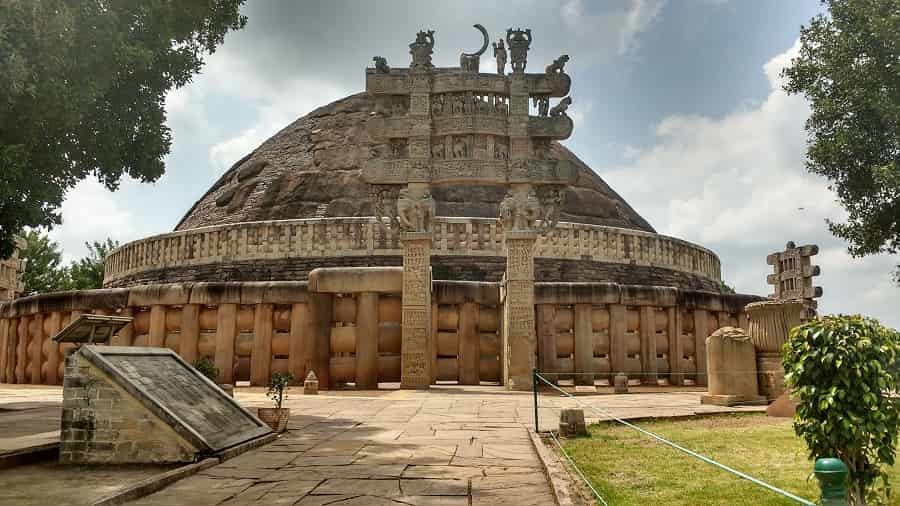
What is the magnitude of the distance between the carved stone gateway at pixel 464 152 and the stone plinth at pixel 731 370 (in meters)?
3.54

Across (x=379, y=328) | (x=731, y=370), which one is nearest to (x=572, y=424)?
(x=731, y=370)

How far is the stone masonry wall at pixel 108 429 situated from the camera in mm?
5445

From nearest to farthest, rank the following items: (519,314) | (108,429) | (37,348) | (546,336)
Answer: (108,429) < (519,314) < (546,336) < (37,348)

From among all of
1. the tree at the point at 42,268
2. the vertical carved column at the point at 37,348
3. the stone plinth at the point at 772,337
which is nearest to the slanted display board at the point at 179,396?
the stone plinth at the point at 772,337

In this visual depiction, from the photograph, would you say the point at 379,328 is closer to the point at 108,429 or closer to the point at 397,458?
the point at 397,458

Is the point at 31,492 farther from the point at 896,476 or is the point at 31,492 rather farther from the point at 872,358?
the point at 896,476

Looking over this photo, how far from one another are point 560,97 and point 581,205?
12867 millimetres

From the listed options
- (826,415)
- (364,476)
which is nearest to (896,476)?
(826,415)

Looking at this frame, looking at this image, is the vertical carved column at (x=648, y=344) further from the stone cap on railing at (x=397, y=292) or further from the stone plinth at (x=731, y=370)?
the stone plinth at (x=731, y=370)

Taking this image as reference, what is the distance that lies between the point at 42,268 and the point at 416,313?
87.2 ft

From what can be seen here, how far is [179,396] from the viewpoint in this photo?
20.0ft

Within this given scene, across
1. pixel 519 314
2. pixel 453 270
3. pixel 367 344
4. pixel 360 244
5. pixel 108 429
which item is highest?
pixel 360 244

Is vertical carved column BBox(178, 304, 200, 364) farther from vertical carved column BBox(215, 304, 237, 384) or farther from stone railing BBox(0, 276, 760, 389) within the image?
vertical carved column BBox(215, 304, 237, 384)

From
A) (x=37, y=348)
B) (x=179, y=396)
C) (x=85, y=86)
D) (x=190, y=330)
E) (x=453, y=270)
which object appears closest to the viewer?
(x=179, y=396)
